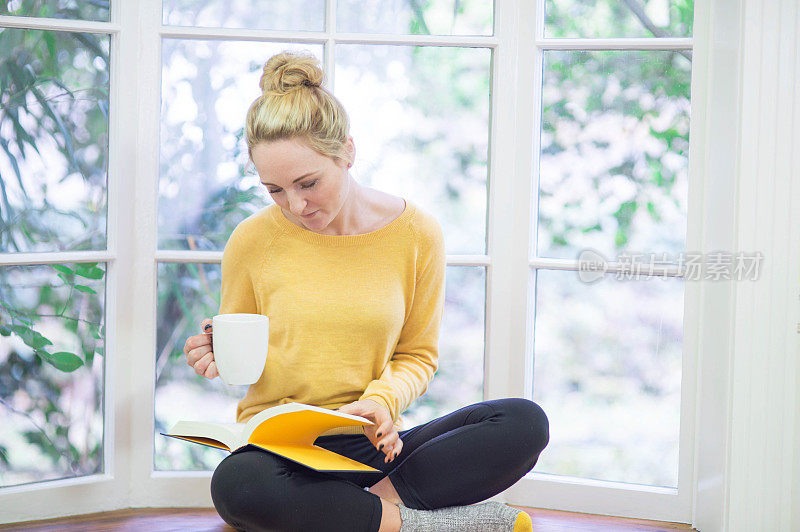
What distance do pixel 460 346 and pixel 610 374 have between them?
411mm

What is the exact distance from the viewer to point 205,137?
1866 millimetres

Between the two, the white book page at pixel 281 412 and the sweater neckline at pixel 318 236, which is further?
the sweater neckline at pixel 318 236

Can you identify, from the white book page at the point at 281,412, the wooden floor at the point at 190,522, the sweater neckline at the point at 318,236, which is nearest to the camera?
the white book page at the point at 281,412

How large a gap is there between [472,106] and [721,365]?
35.3 inches

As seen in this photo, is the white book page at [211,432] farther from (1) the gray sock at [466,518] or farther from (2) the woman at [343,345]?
(1) the gray sock at [466,518]

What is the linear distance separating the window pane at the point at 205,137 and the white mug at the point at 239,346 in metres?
0.52

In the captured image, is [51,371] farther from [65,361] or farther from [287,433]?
[287,433]

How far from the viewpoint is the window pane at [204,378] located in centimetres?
190

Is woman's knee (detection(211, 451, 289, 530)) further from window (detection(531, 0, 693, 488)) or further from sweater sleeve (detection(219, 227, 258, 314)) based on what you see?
window (detection(531, 0, 693, 488))

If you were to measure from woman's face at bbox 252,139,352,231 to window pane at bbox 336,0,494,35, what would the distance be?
1.86ft

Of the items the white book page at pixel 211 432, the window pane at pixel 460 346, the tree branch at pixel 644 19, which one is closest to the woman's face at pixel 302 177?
the white book page at pixel 211 432

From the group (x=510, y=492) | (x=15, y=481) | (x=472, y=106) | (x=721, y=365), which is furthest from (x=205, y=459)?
(x=721, y=365)

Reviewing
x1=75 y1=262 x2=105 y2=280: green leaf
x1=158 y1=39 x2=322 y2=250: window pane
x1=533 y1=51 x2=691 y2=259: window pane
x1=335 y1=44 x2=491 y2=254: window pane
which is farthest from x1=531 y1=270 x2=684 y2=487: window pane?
x1=75 y1=262 x2=105 y2=280: green leaf

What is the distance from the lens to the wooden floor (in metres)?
1.74
